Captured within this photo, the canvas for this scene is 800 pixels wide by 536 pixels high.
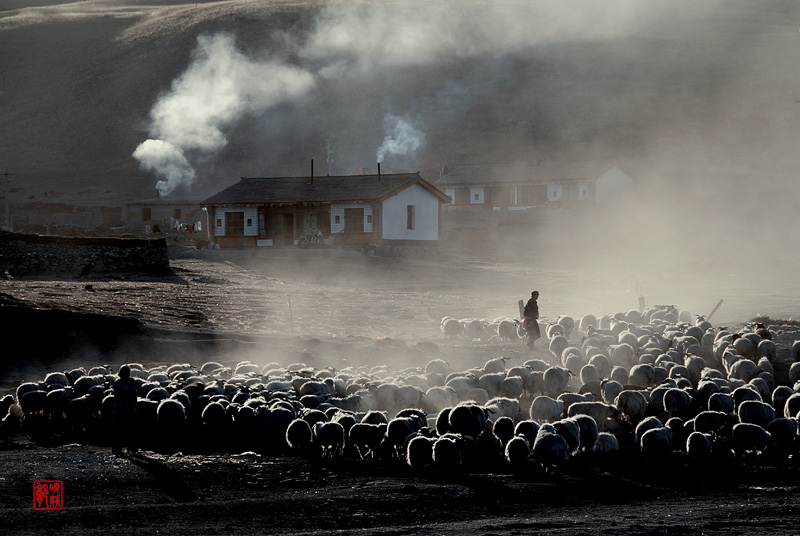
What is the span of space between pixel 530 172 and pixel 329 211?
28.6 meters

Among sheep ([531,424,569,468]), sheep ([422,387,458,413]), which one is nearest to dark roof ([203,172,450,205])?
sheep ([422,387,458,413])

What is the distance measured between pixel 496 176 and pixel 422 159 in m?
37.8

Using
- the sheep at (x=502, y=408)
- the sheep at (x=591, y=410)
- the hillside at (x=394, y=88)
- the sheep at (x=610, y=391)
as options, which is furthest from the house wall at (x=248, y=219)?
the sheep at (x=591, y=410)

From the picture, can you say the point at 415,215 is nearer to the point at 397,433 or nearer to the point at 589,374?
the point at 589,374

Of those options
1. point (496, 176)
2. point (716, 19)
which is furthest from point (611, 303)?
point (716, 19)

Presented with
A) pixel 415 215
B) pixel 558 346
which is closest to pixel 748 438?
pixel 558 346

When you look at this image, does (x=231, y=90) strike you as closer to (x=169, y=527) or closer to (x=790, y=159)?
(x=790, y=159)

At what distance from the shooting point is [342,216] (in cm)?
5538

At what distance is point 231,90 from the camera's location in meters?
140

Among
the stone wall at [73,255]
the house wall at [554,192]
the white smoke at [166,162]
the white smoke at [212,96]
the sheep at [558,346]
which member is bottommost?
the sheep at [558,346]

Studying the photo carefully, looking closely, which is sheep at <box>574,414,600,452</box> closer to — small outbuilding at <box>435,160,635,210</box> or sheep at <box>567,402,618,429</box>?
sheep at <box>567,402,618,429</box>

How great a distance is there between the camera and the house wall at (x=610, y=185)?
2918 inches

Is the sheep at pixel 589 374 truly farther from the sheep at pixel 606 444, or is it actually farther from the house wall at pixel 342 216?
the house wall at pixel 342 216

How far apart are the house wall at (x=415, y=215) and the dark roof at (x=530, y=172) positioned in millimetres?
20980
